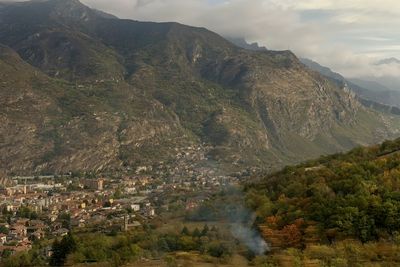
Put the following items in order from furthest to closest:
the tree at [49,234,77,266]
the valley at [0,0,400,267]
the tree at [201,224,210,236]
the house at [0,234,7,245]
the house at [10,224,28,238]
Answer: the house at [10,224,28,238]
the house at [0,234,7,245]
the tree at [201,224,210,236]
the tree at [49,234,77,266]
the valley at [0,0,400,267]

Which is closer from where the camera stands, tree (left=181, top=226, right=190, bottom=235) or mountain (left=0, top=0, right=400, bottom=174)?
tree (left=181, top=226, right=190, bottom=235)

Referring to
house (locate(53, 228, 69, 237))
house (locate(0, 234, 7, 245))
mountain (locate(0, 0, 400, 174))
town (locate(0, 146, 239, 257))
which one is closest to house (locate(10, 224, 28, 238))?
town (locate(0, 146, 239, 257))

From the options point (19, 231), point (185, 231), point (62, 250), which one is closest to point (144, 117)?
point (19, 231)

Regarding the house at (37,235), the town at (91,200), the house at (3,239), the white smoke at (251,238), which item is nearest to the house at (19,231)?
the town at (91,200)

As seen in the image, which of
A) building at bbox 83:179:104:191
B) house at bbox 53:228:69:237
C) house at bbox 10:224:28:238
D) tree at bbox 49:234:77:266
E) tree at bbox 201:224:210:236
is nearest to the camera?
tree at bbox 49:234:77:266

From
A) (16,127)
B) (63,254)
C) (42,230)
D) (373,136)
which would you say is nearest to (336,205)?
(63,254)

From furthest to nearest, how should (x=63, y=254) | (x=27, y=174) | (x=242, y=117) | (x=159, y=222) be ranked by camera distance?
(x=242, y=117) → (x=27, y=174) → (x=159, y=222) → (x=63, y=254)

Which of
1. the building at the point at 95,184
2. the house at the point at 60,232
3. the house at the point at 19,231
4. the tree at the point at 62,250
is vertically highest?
the tree at the point at 62,250

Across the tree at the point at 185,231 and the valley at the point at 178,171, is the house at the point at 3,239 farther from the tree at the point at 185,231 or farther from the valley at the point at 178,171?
the tree at the point at 185,231

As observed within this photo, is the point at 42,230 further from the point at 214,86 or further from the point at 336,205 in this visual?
the point at 214,86

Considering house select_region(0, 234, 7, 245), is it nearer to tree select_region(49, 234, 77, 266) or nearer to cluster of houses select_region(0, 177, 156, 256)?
cluster of houses select_region(0, 177, 156, 256)

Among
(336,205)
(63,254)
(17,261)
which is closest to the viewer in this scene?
(336,205)
